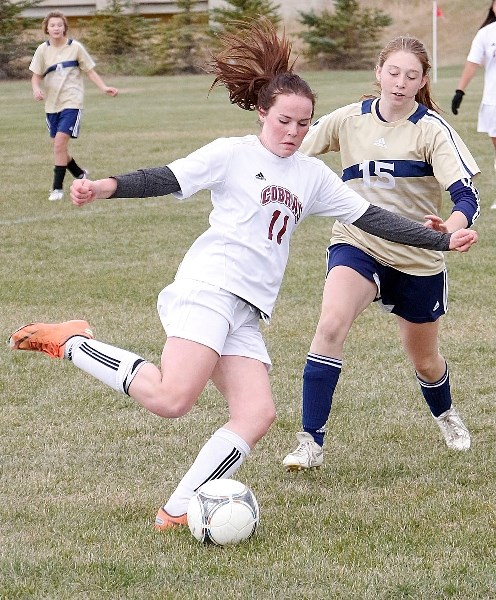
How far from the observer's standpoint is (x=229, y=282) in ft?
13.6

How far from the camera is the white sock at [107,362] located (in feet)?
13.6

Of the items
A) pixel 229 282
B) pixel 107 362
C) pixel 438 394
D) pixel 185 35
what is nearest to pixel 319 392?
pixel 438 394

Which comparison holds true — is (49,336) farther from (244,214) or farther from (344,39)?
(344,39)

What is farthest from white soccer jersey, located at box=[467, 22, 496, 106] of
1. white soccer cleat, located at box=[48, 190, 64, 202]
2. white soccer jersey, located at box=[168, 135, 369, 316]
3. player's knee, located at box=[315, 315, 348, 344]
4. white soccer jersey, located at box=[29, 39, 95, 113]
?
white soccer jersey, located at box=[168, 135, 369, 316]

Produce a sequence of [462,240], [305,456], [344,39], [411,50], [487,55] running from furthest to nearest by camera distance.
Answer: [344,39] < [487,55] < [411,50] < [305,456] < [462,240]

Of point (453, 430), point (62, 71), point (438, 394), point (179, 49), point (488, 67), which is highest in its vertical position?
point (438, 394)

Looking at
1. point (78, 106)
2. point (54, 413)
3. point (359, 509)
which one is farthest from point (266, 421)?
point (78, 106)

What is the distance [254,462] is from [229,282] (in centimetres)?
116

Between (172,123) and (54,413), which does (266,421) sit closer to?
(54,413)

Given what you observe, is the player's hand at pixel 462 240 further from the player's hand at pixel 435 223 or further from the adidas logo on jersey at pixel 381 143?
the adidas logo on jersey at pixel 381 143

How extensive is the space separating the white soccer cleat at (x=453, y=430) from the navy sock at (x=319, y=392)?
67 centimetres

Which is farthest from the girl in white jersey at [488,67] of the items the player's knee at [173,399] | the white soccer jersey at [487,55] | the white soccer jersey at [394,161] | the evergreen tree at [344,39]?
the evergreen tree at [344,39]

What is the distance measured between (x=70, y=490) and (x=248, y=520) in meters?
0.96

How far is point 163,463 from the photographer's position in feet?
16.3
